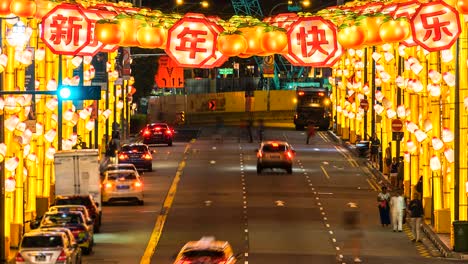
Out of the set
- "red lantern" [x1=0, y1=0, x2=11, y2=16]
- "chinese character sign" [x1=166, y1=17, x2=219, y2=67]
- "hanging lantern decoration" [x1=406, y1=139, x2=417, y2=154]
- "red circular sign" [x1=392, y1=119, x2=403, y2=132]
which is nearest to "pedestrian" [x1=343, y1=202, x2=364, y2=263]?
"hanging lantern decoration" [x1=406, y1=139, x2=417, y2=154]

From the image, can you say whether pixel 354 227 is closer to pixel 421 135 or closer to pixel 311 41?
pixel 421 135

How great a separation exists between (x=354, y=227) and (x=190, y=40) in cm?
1785

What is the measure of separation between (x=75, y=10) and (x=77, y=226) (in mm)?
9163

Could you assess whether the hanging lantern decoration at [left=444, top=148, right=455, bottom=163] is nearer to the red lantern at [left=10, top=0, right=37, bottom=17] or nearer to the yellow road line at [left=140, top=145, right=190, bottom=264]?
the yellow road line at [left=140, top=145, right=190, bottom=264]

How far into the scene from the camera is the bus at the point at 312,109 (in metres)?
118

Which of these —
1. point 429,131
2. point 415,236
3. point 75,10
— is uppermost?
point 75,10

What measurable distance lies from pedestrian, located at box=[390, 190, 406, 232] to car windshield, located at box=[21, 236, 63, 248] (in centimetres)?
1643

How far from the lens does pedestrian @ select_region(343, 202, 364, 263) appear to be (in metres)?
47.0

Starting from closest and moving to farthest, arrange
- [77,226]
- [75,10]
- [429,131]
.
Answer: [75,10], [77,226], [429,131]

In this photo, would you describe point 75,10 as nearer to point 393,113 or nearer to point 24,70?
point 24,70

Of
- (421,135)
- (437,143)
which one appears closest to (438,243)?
(437,143)

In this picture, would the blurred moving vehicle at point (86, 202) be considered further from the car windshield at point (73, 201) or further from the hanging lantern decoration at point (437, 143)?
the hanging lantern decoration at point (437, 143)

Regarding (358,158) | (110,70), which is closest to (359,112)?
(358,158)

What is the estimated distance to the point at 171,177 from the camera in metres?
74.5
